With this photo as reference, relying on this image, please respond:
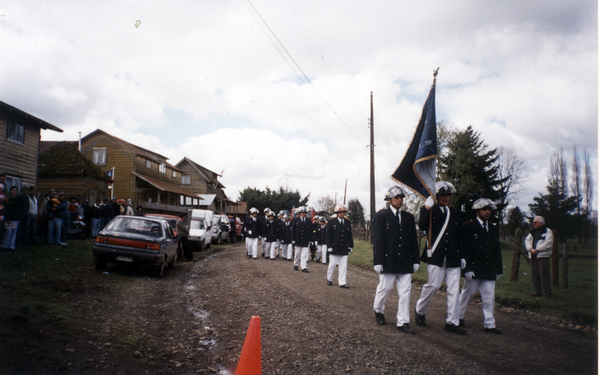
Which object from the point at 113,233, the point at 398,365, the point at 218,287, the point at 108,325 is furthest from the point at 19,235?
the point at 398,365

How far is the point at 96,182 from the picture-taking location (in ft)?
84.5

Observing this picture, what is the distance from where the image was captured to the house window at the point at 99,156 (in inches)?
1391

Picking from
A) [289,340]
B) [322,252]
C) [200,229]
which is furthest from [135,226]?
[200,229]

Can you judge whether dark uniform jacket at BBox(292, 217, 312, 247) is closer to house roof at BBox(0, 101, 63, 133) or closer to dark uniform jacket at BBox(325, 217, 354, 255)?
dark uniform jacket at BBox(325, 217, 354, 255)

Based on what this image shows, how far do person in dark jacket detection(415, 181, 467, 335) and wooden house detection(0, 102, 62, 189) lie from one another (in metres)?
16.4

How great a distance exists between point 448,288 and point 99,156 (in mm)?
36183

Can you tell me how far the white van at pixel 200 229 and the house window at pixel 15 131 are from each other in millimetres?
8194

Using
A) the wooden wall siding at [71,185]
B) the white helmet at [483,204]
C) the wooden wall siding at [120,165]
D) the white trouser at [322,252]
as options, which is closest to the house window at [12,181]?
the wooden wall siding at [71,185]

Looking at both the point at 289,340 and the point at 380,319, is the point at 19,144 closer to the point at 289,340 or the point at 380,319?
the point at 289,340

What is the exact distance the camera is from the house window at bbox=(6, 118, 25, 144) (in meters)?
16.5

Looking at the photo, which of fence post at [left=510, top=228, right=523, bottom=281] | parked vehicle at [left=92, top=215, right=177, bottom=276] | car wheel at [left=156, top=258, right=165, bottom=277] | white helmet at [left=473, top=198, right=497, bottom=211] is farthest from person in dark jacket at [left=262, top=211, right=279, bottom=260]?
white helmet at [left=473, top=198, right=497, bottom=211]

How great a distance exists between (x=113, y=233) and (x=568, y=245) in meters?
10.5

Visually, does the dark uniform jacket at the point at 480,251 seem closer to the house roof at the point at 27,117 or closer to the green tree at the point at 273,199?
the house roof at the point at 27,117

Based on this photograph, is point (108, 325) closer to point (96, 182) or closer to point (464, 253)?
point (464, 253)
